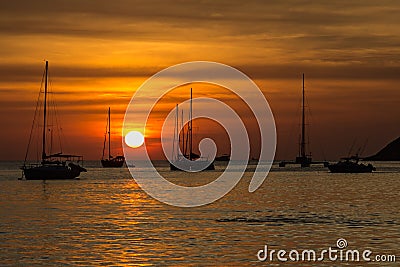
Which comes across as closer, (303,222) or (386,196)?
(303,222)

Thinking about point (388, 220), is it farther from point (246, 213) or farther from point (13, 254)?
point (13, 254)

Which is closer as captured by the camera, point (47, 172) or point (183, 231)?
point (183, 231)

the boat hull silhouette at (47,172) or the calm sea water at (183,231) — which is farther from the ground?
the boat hull silhouette at (47,172)

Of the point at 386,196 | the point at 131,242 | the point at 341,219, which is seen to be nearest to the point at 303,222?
the point at 341,219

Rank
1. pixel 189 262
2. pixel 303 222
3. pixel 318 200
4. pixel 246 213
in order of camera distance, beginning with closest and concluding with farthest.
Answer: pixel 189 262
pixel 303 222
pixel 246 213
pixel 318 200

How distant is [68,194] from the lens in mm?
92000

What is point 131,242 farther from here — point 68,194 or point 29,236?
point 68,194

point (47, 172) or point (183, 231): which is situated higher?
point (47, 172)

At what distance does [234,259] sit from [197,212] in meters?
27.4

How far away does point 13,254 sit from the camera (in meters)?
Answer: 38.3

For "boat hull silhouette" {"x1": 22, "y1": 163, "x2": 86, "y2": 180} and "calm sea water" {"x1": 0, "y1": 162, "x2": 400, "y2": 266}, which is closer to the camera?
"calm sea water" {"x1": 0, "y1": 162, "x2": 400, "y2": 266}

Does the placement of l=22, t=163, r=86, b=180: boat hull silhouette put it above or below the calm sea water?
above

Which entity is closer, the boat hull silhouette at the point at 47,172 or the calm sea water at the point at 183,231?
the calm sea water at the point at 183,231

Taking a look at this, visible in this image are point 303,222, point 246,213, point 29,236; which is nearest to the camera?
point 29,236
